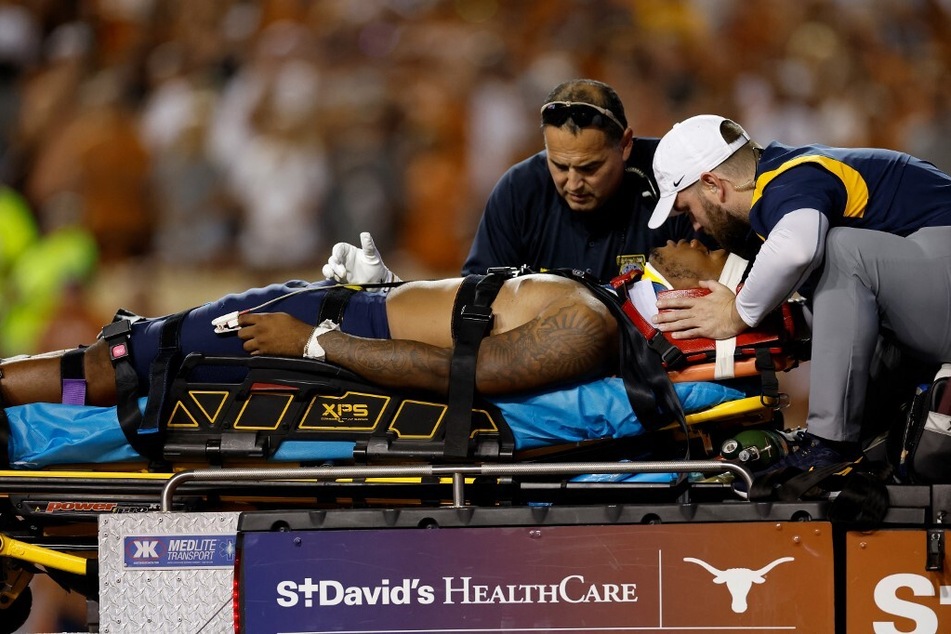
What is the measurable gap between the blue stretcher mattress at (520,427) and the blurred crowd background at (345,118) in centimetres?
437

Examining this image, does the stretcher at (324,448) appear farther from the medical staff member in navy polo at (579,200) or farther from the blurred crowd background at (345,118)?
the blurred crowd background at (345,118)

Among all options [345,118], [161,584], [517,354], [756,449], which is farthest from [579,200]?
[345,118]

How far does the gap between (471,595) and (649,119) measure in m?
5.50

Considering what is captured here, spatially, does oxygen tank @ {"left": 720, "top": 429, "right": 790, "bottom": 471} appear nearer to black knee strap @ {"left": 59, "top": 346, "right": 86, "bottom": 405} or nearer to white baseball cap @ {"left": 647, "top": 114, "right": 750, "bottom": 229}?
white baseball cap @ {"left": 647, "top": 114, "right": 750, "bottom": 229}

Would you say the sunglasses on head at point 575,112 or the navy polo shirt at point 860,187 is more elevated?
the sunglasses on head at point 575,112

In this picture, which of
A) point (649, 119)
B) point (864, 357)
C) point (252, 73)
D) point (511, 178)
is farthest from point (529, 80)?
point (864, 357)

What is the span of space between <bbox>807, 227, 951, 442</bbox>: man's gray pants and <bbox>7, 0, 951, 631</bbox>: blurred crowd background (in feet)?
15.8

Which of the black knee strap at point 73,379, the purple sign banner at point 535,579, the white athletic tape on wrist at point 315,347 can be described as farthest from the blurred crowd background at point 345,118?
the purple sign banner at point 535,579

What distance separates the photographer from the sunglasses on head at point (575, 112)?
4.10 metres

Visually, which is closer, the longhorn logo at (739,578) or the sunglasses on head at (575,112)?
the longhorn logo at (739,578)

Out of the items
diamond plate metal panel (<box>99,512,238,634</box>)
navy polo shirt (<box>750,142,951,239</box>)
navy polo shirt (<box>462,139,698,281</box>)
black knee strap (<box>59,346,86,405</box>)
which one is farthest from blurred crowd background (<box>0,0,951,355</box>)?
diamond plate metal panel (<box>99,512,238,634</box>)

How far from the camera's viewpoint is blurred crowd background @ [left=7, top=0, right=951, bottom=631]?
26.1 feet

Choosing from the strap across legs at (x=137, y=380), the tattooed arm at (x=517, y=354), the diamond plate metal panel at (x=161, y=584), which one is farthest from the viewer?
the strap across legs at (x=137, y=380)

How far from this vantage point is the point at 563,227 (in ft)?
14.5
